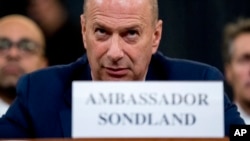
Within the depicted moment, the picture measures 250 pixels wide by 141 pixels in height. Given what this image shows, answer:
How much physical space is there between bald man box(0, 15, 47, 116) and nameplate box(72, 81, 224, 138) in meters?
0.17

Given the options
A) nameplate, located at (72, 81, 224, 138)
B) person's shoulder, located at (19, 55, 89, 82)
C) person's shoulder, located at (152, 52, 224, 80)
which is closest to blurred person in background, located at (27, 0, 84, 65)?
person's shoulder, located at (19, 55, 89, 82)

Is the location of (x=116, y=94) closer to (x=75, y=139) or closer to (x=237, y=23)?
(x=75, y=139)

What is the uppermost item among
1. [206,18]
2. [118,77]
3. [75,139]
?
[206,18]

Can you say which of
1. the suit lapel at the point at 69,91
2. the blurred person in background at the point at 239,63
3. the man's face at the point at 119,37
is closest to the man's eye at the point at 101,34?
the man's face at the point at 119,37

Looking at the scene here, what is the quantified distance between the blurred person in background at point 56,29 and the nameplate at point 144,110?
0.38ft

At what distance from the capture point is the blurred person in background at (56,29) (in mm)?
2172

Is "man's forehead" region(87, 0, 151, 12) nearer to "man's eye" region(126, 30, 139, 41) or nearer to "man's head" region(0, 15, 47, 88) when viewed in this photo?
"man's eye" region(126, 30, 139, 41)

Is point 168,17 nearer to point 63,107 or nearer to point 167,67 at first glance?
point 167,67

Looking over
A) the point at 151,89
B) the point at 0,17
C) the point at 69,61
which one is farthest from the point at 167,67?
the point at 0,17

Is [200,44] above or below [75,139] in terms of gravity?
above

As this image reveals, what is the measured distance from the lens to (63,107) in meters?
2.15

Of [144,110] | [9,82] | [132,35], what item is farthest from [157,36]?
[9,82]

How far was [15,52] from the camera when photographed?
85.5 inches

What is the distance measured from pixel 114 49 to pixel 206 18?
28 centimetres
